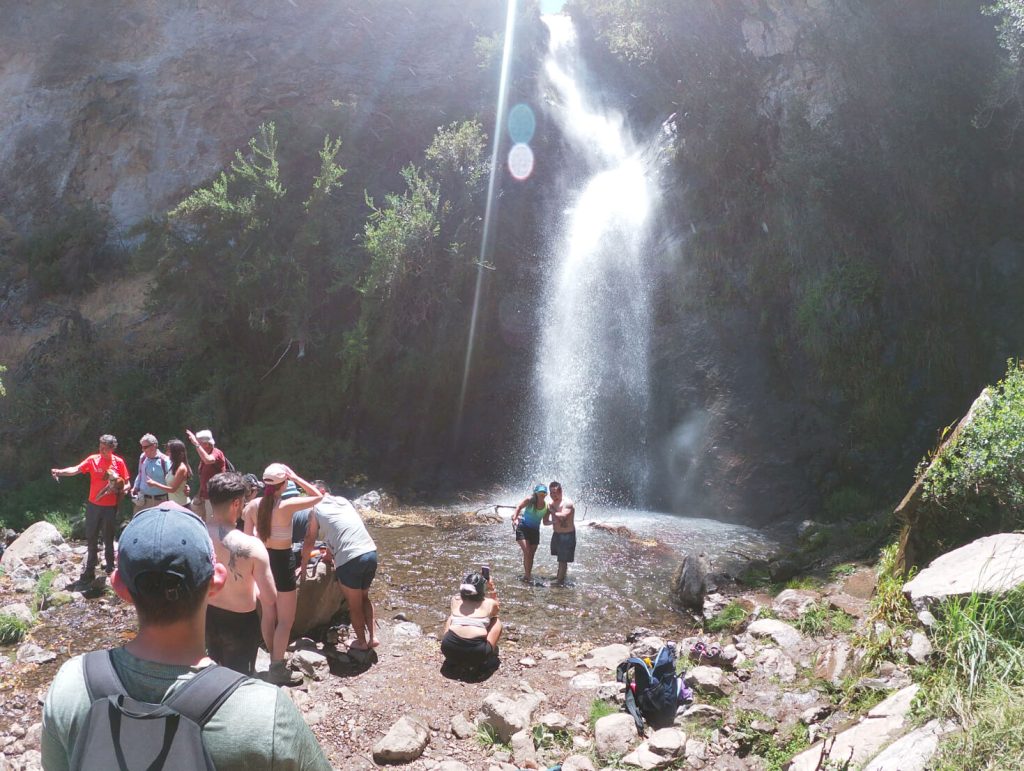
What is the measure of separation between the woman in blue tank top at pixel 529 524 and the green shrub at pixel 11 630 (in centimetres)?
569

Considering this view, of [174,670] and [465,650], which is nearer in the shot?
[174,670]

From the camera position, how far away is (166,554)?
5.72ft

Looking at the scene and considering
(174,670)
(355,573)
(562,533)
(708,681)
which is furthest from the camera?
(562,533)

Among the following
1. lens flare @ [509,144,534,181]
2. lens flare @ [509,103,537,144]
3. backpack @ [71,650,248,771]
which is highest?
lens flare @ [509,103,537,144]

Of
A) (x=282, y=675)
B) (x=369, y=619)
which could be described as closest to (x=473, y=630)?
(x=369, y=619)

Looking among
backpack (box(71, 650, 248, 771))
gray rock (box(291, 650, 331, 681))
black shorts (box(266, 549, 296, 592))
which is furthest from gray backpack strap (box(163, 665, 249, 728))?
gray rock (box(291, 650, 331, 681))

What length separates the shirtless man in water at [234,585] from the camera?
14.6 ft

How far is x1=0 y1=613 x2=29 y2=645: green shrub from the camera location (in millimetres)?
6989

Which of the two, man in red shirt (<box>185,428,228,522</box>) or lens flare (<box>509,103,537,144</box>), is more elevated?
lens flare (<box>509,103,537,144</box>)

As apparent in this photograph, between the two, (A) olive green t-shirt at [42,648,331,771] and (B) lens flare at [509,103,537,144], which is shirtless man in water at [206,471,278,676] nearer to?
(A) olive green t-shirt at [42,648,331,771]

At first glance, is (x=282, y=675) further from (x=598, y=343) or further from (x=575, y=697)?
(x=598, y=343)

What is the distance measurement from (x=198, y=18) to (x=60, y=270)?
11006 mm

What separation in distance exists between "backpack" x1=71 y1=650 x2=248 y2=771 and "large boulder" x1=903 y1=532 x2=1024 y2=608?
14.2 ft

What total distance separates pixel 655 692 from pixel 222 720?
4.17m
